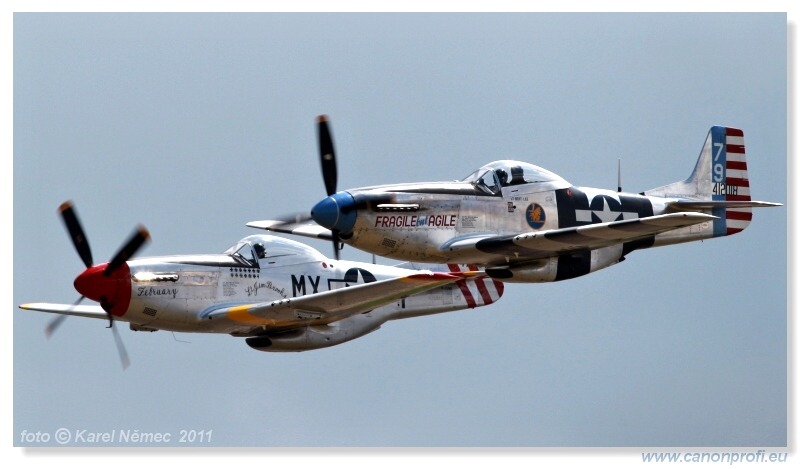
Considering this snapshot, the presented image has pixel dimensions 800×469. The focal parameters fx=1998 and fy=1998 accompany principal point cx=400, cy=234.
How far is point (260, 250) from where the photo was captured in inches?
1193

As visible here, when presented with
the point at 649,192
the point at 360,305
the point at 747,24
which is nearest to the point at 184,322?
the point at 360,305

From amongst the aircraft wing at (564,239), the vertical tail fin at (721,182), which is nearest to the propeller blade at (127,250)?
the aircraft wing at (564,239)

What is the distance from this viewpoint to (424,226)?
94.5ft

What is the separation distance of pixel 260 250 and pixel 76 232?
277 cm

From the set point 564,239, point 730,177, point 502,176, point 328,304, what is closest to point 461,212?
point 502,176

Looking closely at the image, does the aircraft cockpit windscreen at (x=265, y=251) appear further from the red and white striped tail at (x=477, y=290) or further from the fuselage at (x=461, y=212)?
the red and white striped tail at (x=477, y=290)

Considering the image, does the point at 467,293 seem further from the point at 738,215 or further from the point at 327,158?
the point at 738,215

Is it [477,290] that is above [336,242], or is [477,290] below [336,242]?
below

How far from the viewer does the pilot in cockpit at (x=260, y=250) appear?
30.3m

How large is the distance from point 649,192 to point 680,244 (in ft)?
3.12

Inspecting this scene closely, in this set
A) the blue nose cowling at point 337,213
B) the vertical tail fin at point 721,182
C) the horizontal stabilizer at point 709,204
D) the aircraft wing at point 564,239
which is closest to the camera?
the aircraft wing at point 564,239

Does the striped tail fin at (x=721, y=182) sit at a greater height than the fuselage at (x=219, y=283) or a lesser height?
greater

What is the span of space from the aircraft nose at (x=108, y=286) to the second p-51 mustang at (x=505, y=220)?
2648 mm

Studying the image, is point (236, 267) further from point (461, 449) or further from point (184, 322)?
point (461, 449)
